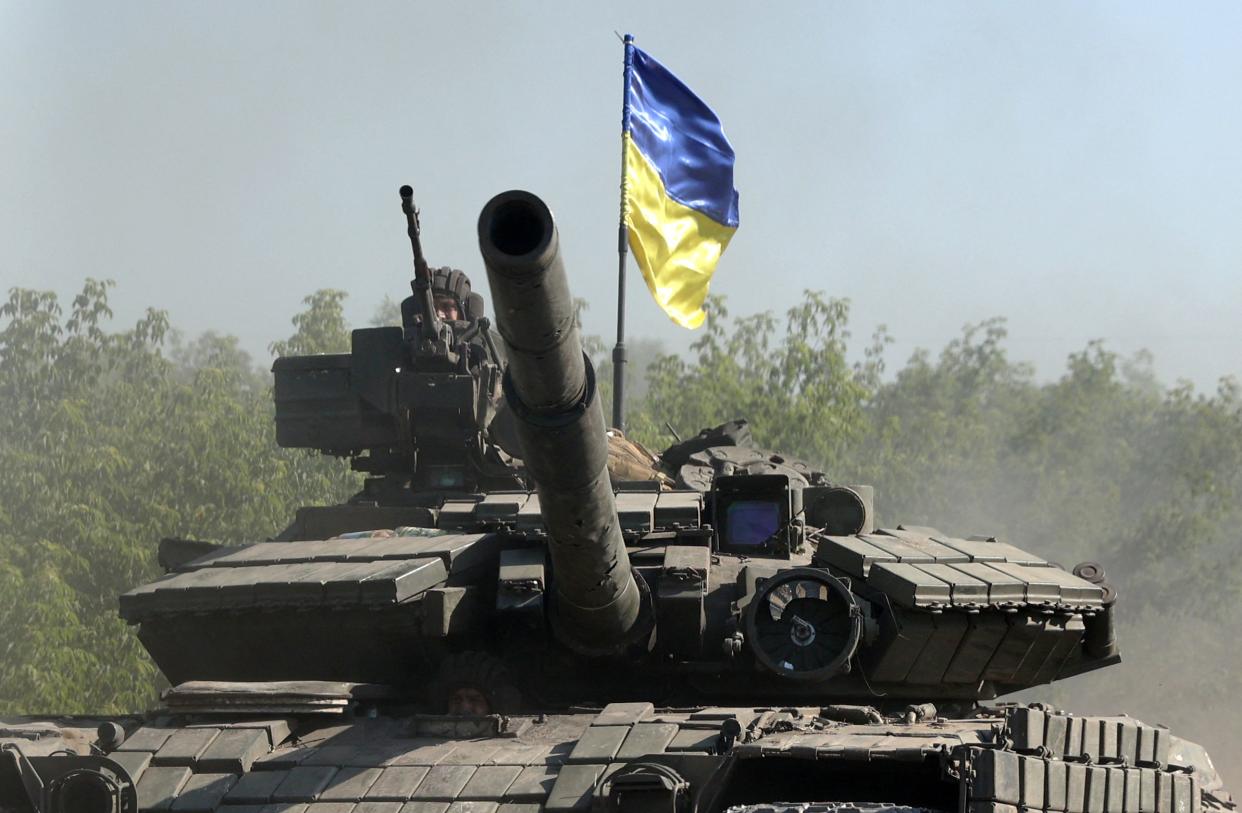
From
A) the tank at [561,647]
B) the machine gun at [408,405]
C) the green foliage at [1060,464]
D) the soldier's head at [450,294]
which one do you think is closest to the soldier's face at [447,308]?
the soldier's head at [450,294]

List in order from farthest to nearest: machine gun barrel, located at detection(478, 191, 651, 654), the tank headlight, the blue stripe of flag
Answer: the blue stripe of flag
the tank headlight
machine gun barrel, located at detection(478, 191, 651, 654)

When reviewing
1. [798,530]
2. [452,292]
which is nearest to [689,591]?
[798,530]

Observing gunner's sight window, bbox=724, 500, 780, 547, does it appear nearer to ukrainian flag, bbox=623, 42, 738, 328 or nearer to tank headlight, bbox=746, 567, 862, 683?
tank headlight, bbox=746, 567, 862, 683

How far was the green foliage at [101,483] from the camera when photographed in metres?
24.6

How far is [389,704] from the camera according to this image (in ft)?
37.9

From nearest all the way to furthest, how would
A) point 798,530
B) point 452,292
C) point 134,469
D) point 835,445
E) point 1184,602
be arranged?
point 798,530 → point 452,292 → point 134,469 → point 835,445 → point 1184,602

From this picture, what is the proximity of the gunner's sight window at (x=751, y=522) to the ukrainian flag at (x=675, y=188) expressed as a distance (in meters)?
7.22

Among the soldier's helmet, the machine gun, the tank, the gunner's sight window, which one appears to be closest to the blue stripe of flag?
the soldier's helmet

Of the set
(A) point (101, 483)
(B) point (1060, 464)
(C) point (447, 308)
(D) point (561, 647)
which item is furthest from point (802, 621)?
(B) point (1060, 464)

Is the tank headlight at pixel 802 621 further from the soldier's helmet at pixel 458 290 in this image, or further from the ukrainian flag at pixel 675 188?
the ukrainian flag at pixel 675 188

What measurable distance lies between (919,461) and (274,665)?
123 feet

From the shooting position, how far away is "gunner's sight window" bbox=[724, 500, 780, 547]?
12570mm

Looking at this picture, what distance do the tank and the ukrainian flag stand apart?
5.33 meters

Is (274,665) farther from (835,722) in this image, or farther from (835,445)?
(835,445)
